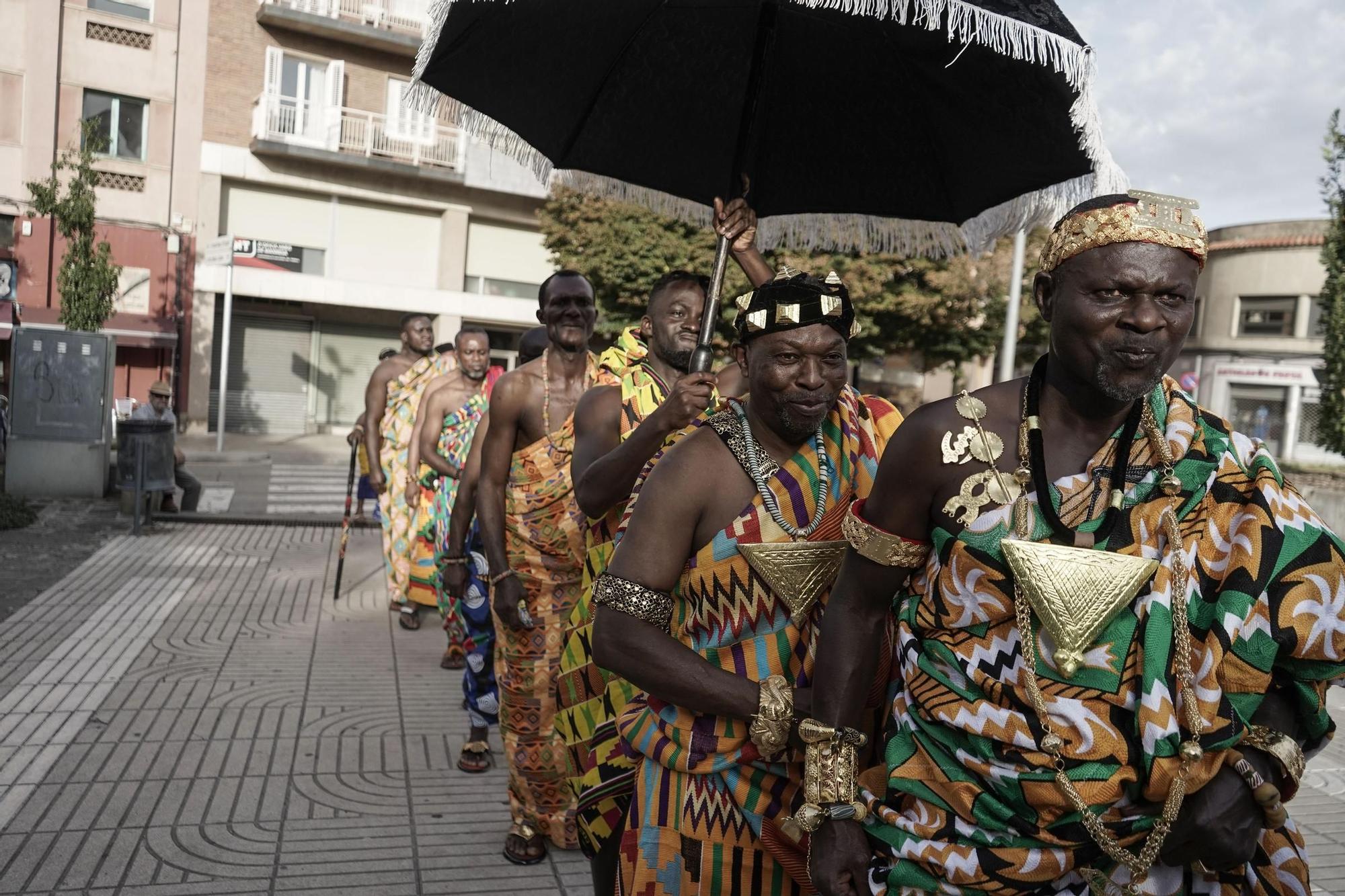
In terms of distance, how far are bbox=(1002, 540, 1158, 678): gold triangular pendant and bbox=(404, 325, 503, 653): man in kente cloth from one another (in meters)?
5.00

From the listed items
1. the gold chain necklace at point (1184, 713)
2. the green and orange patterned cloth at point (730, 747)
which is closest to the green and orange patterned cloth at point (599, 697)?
the green and orange patterned cloth at point (730, 747)

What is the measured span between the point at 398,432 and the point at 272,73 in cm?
2055

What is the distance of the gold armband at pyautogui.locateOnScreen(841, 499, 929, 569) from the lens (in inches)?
80.1

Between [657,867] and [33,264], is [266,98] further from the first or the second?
[657,867]

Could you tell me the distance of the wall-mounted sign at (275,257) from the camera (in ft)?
84.5

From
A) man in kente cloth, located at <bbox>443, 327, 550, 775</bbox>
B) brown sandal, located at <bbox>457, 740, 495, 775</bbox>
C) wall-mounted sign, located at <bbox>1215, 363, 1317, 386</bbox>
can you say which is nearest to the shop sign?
man in kente cloth, located at <bbox>443, 327, 550, 775</bbox>

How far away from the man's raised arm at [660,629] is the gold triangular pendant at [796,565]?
6.2 inches

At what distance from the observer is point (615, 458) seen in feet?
10.3

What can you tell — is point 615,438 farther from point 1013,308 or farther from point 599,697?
point 1013,308

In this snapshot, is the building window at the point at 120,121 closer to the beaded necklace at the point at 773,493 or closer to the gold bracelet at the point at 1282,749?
the beaded necklace at the point at 773,493

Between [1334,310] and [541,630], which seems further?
[1334,310]

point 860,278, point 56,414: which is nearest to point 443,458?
point 56,414

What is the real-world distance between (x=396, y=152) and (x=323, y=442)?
292 inches

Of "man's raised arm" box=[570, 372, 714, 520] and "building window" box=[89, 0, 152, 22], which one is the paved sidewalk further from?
"building window" box=[89, 0, 152, 22]
